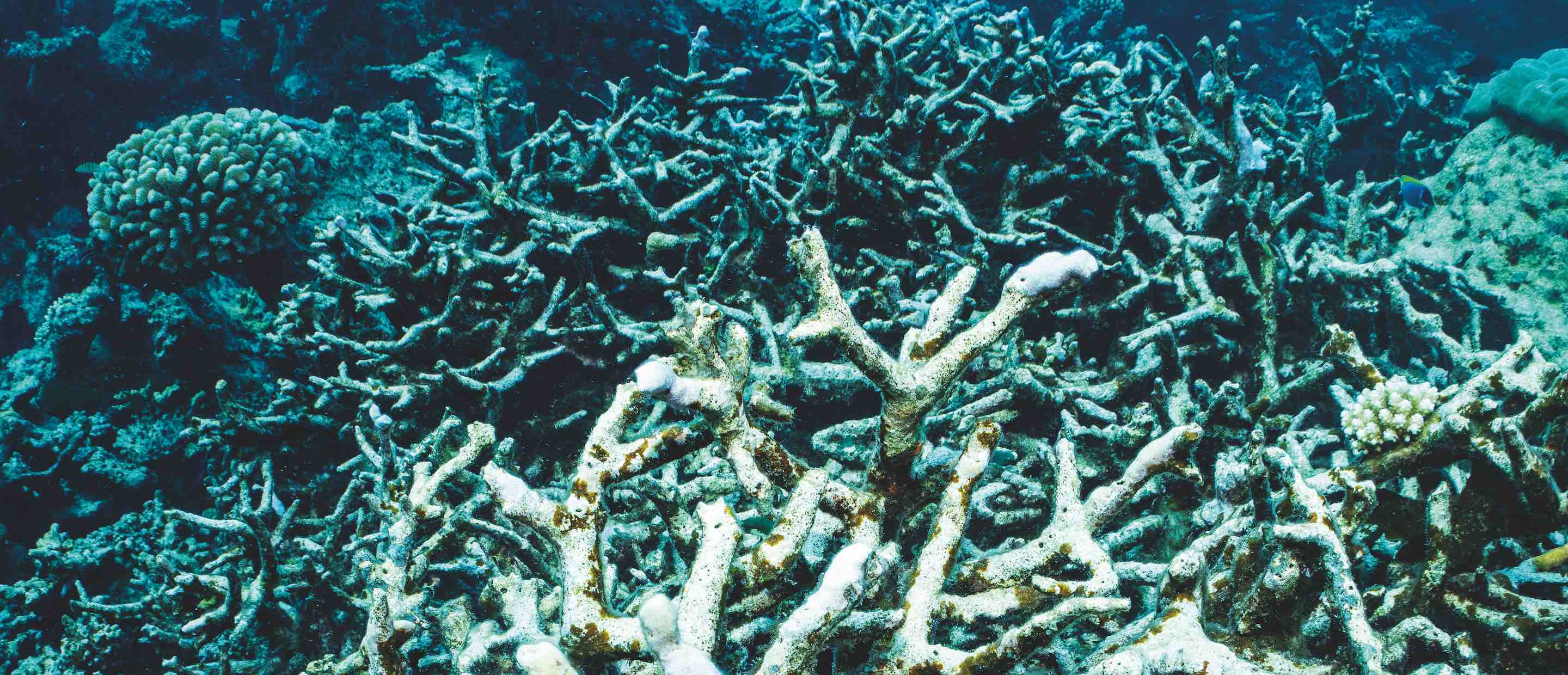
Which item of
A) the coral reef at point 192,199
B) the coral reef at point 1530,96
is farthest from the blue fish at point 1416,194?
the coral reef at point 192,199

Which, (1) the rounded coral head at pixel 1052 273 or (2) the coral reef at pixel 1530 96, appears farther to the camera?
(2) the coral reef at pixel 1530 96

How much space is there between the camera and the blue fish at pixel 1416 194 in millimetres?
4312

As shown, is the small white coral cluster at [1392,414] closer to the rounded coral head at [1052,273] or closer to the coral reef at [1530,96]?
the rounded coral head at [1052,273]

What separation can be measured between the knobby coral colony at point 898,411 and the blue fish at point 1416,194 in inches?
9.7

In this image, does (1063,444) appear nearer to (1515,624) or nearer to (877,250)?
(1515,624)

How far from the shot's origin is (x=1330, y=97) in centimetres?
574

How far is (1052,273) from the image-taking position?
5.65 ft

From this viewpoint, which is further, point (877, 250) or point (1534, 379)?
point (877, 250)

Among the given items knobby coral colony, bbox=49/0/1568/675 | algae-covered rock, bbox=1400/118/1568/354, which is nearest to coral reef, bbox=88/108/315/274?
knobby coral colony, bbox=49/0/1568/675

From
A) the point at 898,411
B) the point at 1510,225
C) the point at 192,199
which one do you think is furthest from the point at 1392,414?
the point at 192,199

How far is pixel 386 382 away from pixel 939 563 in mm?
2922

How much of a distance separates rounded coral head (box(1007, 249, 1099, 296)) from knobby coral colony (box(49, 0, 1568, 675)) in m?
0.01

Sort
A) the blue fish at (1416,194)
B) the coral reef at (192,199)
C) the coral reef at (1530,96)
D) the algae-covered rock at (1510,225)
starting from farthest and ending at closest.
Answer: the coral reef at (192,199) → the blue fish at (1416,194) → the coral reef at (1530,96) → the algae-covered rock at (1510,225)

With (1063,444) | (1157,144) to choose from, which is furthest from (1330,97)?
(1063,444)
